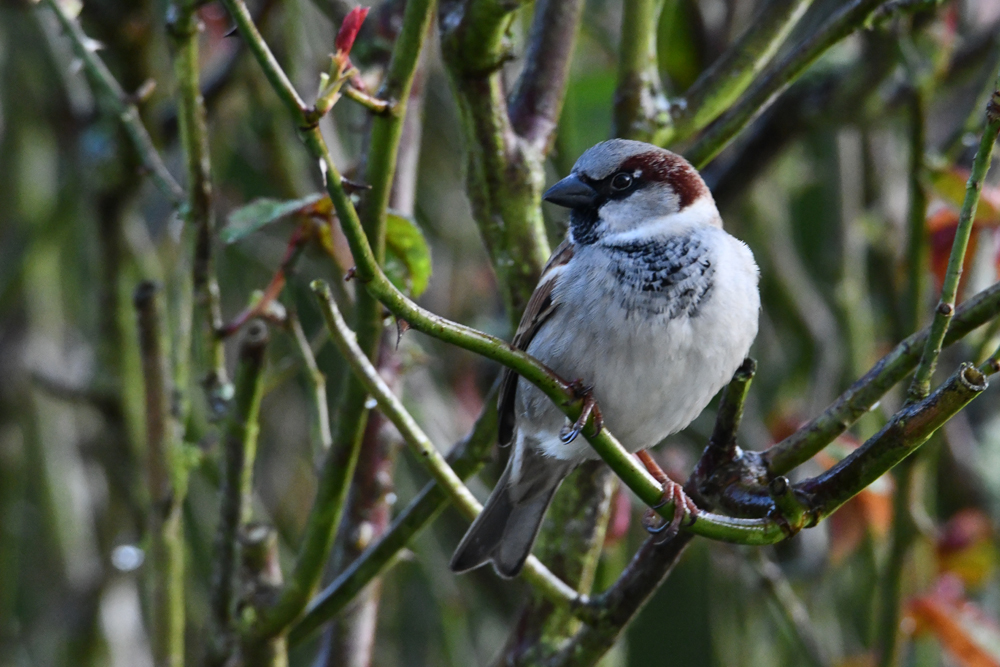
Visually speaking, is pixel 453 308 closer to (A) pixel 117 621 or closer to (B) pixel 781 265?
(B) pixel 781 265

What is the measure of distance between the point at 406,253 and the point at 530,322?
0.92ft

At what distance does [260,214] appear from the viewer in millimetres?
1537

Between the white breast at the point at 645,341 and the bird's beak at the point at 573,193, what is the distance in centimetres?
8

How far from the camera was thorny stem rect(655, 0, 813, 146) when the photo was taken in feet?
5.79

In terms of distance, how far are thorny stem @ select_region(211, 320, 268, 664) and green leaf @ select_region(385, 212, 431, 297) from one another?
0.20 meters

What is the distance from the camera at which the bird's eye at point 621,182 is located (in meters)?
1.82

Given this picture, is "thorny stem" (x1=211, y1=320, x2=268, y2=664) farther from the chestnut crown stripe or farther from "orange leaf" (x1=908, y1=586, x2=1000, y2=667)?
"orange leaf" (x1=908, y1=586, x2=1000, y2=667)

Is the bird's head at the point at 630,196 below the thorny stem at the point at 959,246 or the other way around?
below

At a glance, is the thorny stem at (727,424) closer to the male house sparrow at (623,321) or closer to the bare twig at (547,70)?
the male house sparrow at (623,321)

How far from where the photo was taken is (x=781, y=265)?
10.5 ft

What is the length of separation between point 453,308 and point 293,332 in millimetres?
1809

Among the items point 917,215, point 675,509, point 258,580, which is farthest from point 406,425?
point 917,215

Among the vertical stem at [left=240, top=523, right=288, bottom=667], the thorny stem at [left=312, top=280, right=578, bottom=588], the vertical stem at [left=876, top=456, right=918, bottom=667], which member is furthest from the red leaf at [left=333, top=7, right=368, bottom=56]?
the vertical stem at [left=876, top=456, right=918, bottom=667]

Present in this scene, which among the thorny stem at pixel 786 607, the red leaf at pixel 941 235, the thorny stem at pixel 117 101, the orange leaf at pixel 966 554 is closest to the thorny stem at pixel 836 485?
the thorny stem at pixel 786 607
